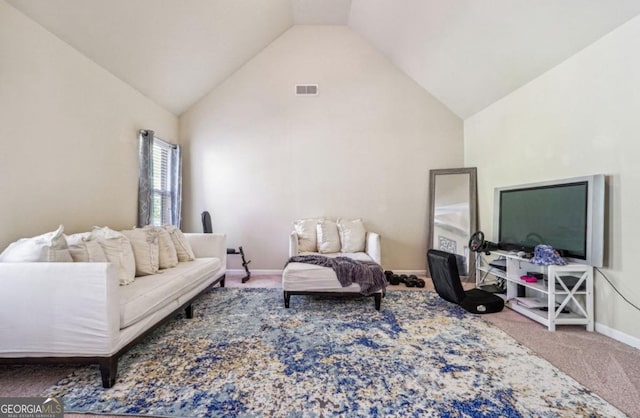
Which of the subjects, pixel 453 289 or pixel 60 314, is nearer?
pixel 60 314

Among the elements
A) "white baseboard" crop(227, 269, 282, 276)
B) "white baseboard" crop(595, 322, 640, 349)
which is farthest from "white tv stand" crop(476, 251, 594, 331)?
"white baseboard" crop(227, 269, 282, 276)

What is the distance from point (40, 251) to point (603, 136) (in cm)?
449

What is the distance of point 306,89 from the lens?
4.56 meters

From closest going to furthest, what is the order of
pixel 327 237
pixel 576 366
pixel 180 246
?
pixel 576 366 → pixel 180 246 → pixel 327 237

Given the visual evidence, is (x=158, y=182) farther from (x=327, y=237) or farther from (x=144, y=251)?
(x=327, y=237)

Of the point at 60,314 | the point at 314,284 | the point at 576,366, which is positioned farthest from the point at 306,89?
the point at 576,366

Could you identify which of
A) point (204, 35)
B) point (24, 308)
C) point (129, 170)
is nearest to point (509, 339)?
point (24, 308)

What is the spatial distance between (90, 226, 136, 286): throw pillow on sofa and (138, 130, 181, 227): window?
1.26 m

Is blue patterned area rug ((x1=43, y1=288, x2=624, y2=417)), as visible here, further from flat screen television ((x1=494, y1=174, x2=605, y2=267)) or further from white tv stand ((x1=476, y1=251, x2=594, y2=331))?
flat screen television ((x1=494, y1=174, x2=605, y2=267))

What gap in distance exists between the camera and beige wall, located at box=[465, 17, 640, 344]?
2143 mm

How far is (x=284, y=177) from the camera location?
4.55m

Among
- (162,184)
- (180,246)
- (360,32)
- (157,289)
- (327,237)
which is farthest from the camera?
(360,32)

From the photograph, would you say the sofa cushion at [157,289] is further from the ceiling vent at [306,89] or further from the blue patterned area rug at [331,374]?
the ceiling vent at [306,89]

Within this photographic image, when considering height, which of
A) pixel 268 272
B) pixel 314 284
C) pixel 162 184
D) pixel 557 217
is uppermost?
pixel 162 184
